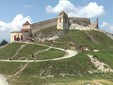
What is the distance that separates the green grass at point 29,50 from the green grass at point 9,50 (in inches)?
152

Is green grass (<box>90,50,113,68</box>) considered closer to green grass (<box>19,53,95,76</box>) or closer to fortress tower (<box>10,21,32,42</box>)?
green grass (<box>19,53,95,76</box>)

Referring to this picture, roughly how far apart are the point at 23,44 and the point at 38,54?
80.4 ft

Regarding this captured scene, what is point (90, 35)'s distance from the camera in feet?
615

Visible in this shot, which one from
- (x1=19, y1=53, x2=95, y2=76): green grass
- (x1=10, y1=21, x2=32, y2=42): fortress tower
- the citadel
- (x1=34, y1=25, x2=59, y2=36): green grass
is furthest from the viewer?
the citadel

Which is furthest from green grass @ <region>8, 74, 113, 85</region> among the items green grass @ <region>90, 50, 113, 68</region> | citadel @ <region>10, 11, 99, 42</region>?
citadel @ <region>10, 11, 99, 42</region>

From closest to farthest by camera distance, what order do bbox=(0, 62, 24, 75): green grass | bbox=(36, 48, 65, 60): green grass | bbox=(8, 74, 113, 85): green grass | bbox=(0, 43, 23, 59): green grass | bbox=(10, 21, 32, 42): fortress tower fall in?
1. bbox=(8, 74, 113, 85): green grass
2. bbox=(0, 62, 24, 75): green grass
3. bbox=(36, 48, 65, 60): green grass
4. bbox=(0, 43, 23, 59): green grass
5. bbox=(10, 21, 32, 42): fortress tower

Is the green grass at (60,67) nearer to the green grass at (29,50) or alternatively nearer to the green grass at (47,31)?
Answer: the green grass at (29,50)

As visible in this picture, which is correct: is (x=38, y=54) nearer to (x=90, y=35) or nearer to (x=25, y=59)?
(x=25, y=59)

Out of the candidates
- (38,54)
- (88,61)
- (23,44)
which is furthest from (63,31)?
(88,61)

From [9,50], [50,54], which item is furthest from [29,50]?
[50,54]

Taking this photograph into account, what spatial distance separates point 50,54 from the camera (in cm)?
14175

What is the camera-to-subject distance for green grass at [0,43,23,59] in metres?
155

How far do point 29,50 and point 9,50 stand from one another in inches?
468

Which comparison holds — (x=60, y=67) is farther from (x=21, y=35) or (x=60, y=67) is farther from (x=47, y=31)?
(x=47, y=31)
